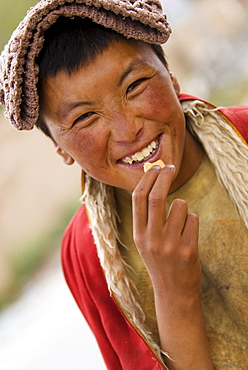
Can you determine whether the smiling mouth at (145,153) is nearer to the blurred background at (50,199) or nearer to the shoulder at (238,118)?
the shoulder at (238,118)

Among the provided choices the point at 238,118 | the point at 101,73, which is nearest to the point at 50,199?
the point at 238,118

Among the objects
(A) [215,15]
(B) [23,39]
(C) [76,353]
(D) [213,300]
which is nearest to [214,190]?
(D) [213,300]

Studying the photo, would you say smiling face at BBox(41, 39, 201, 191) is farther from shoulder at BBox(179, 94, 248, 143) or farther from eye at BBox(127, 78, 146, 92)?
shoulder at BBox(179, 94, 248, 143)

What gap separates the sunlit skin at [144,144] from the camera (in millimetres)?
1015

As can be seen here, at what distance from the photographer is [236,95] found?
328 cm

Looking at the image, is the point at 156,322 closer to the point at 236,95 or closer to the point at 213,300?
the point at 213,300

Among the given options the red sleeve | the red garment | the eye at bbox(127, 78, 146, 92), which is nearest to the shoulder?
the red garment

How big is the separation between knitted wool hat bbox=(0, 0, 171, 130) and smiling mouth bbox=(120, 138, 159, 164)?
0.71ft

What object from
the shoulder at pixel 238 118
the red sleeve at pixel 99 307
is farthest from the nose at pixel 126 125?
the red sleeve at pixel 99 307

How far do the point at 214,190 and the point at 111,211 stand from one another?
27cm

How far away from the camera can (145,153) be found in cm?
112

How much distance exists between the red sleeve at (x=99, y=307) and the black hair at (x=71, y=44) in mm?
480

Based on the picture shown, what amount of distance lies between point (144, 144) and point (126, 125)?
60 mm

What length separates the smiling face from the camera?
1081 millimetres
